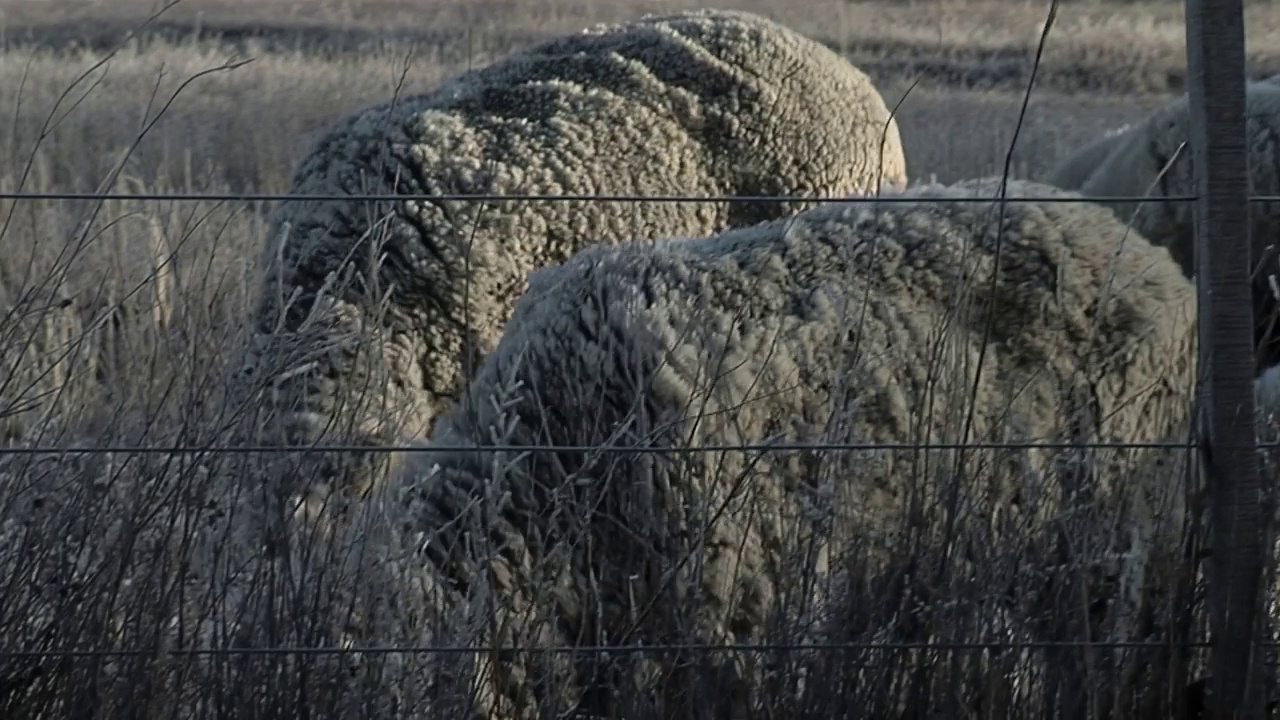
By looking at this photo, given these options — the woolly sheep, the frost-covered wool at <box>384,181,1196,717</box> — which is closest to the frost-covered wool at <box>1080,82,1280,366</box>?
the woolly sheep

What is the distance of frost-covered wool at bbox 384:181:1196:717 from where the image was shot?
10.00 feet

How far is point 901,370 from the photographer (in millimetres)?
4199

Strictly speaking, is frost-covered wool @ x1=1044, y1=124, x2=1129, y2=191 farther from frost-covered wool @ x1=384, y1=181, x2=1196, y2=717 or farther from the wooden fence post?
the wooden fence post

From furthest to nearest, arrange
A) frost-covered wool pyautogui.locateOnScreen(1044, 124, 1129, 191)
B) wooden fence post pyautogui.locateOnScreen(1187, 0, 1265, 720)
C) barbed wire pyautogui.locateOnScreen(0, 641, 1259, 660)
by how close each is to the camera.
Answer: frost-covered wool pyautogui.locateOnScreen(1044, 124, 1129, 191) → barbed wire pyautogui.locateOnScreen(0, 641, 1259, 660) → wooden fence post pyautogui.locateOnScreen(1187, 0, 1265, 720)

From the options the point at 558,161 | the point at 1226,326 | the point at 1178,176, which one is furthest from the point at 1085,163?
the point at 1226,326

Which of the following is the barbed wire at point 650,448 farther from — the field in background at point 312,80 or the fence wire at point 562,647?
the field in background at point 312,80

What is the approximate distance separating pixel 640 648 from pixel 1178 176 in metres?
4.26

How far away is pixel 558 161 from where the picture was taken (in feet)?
21.4

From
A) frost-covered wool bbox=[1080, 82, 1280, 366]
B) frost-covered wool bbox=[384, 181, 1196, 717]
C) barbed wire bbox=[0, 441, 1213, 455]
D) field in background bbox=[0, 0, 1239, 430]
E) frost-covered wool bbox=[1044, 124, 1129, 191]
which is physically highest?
barbed wire bbox=[0, 441, 1213, 455]

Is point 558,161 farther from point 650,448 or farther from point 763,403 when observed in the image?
point 650,448

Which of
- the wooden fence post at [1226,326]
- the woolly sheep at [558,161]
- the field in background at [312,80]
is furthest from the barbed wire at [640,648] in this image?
the woolly sheep at [558,161]

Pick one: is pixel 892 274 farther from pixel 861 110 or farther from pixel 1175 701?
pixel 861 110

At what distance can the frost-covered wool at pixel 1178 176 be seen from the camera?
6.14m

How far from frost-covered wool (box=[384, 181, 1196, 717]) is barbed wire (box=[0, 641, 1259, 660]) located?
0.04 meters
